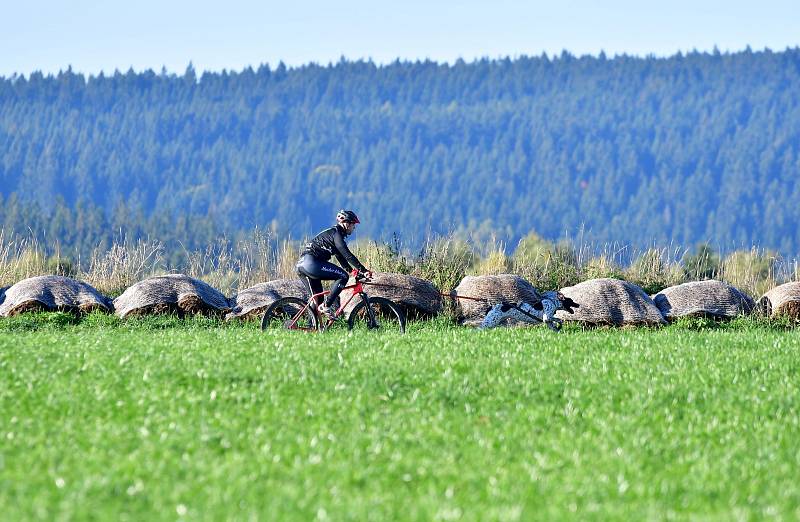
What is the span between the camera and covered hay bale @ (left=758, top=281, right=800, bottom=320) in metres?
20.2

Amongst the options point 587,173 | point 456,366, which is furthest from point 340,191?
point 456,366

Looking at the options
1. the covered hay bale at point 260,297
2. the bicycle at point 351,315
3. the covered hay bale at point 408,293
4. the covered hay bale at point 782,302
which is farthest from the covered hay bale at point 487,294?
the covered hay bale at point 782,302

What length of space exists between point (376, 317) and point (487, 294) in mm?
3243

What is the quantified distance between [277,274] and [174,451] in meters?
15.5

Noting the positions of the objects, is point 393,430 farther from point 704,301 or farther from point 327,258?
point 704,301

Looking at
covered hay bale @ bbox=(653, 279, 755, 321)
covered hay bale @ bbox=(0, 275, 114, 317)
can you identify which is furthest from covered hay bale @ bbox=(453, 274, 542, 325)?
covered hay bale @ bbox=(0, 275, 114, 317)

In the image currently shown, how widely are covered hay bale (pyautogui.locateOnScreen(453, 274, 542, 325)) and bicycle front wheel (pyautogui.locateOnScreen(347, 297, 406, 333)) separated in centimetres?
294

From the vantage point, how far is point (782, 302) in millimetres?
20281

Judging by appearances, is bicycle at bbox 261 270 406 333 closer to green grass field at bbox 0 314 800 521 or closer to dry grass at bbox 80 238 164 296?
green grass field at bbox 0 314 800 521

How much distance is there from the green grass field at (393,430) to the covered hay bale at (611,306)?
517 cm

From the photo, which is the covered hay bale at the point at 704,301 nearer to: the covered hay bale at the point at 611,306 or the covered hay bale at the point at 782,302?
the covered hay bale at the point at 782,302

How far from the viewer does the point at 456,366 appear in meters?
12.1

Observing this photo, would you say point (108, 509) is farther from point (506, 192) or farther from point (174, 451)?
point (506, 192)

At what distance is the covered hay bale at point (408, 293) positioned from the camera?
1961cm
